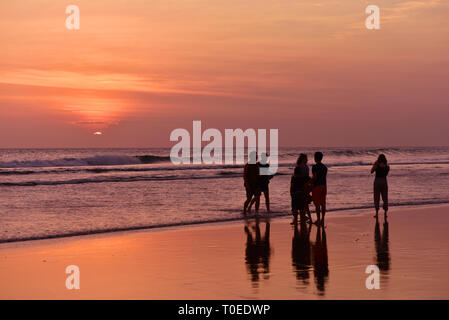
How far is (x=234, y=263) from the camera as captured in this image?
10.6 metres

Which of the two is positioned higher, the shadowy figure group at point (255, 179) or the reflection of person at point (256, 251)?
the shadowy figure group at point (255, 179)

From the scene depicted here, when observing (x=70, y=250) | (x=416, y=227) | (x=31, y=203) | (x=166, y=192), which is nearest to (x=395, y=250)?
(x=416, y=227)

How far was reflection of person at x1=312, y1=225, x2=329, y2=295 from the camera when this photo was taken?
8948 millimetres

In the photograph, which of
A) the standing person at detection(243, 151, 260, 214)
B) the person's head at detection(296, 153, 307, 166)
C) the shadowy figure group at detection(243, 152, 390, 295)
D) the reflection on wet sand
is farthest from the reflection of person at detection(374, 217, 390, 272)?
the standing person at detection(243, 151, 260, 214)

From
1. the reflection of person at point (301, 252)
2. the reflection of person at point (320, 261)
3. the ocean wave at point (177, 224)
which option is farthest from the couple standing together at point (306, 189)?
the ocean wave at point (177, 224)

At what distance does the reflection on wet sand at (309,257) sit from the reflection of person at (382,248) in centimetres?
87

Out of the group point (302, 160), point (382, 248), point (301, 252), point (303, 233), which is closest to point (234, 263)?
point (301, 252)

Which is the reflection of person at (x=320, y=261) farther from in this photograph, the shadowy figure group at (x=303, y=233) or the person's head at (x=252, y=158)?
the person's head at (x=252, y=158)

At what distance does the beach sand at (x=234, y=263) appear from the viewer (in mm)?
8430

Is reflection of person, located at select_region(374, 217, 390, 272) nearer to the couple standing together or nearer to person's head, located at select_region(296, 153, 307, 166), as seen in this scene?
the couple standing together

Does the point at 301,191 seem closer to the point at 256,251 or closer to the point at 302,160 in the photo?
the point at 302,160

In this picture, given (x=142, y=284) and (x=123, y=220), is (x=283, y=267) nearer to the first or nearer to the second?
(x=142, y=284)

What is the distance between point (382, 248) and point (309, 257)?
1760 millimetres
